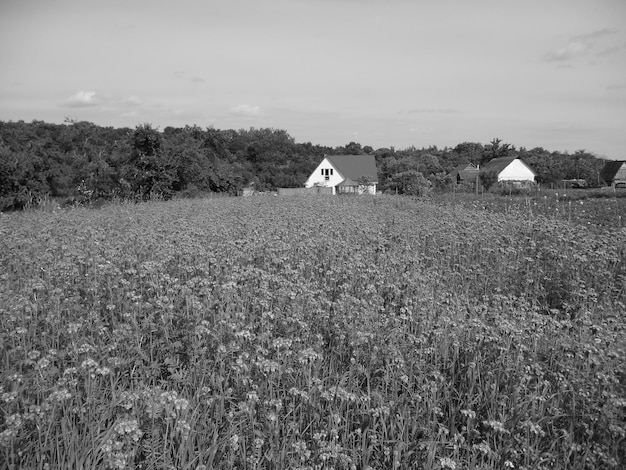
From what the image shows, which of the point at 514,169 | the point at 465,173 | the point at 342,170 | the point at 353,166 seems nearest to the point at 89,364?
the point at 342,170

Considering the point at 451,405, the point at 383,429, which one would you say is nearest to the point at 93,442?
the point at 383,429

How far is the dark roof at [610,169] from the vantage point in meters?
62.2

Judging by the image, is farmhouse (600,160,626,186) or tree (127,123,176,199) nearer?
tree (127,123,176,199)

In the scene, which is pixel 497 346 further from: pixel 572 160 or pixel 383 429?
pixel 572 160

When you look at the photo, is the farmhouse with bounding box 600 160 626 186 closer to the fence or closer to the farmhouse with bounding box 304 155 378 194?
the farmhouse with bounding box 304 155 378 194

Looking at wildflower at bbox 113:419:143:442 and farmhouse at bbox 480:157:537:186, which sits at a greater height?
farmhouse at bbox 480:157:537:186

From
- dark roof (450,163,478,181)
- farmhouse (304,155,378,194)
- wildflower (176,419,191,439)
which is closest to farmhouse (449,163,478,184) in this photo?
dark roof (450,163,478,181)

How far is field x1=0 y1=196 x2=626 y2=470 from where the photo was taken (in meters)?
2.39

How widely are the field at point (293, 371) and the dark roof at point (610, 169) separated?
69733mm

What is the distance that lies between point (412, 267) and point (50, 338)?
153 inches

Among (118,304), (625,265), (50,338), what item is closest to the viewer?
(50,338)

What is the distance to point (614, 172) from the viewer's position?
62500 mm

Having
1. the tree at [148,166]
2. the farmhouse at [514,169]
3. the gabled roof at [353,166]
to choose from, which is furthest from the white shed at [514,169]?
the tree at [148,166]

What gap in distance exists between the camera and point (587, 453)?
2406mm
